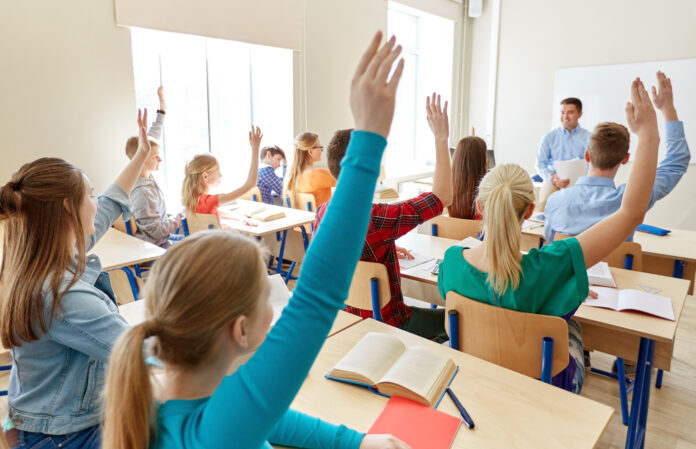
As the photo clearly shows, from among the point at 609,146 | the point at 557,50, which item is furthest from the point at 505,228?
the point at 557,50

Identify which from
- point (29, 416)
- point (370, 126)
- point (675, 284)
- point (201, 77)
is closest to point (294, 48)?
point (201, 77)

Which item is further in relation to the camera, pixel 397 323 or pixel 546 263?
pixel 397 323

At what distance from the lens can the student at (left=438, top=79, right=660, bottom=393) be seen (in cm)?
146

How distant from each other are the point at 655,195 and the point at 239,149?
3.75 metres

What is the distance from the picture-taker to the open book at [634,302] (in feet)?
5.54

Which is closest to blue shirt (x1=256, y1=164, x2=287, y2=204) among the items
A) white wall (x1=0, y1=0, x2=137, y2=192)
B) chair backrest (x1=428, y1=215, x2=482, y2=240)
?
white wall (x1=0, y1=0, x2=137, y2=192)

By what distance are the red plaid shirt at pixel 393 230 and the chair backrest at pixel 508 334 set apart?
40cm

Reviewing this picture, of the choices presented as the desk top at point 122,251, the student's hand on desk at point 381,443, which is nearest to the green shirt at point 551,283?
the student's hand on desk at point 381,443

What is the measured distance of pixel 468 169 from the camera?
2.89 meters

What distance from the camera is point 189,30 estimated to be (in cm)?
394

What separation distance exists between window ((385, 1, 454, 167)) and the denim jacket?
5.78m

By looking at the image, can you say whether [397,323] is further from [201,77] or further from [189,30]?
[201,77]

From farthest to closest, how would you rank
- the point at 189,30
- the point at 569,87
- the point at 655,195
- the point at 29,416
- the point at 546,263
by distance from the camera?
the point at 569,87, the point at 189,30, the point at 655,195, the point at 546,263, the point at 29,416

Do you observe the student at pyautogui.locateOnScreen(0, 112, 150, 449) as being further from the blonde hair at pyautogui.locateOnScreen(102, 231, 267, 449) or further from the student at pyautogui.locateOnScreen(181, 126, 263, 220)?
the student at pyautogui.locateOnScreen(181, 126, 263, 220)
